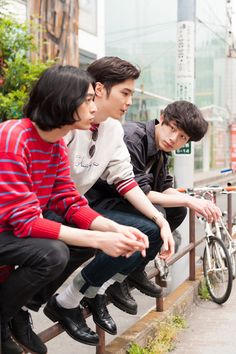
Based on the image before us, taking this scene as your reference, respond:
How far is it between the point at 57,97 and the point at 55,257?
55 centimetres

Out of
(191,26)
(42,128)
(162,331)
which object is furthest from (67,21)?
(42,128)

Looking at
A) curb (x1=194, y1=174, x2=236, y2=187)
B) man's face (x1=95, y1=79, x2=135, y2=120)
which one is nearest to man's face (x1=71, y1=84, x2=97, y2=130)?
man's face (x1=95, y1=79, x2=135, y2=120)

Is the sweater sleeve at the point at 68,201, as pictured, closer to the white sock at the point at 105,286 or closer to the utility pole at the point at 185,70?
the white sock at the point at 105,286

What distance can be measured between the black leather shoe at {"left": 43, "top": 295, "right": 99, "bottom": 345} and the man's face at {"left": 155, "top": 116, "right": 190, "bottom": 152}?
3.46 feet

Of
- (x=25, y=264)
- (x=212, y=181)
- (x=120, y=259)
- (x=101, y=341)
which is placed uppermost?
(x=25, y=264)

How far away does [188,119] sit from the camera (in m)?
2.86

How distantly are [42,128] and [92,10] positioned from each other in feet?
32.5

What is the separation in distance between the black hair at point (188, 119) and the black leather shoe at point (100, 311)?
103 centimetres

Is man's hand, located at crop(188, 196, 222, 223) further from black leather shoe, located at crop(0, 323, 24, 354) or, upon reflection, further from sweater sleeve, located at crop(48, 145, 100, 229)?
black leather shoe, located at crop(0, 323, 24, 354)

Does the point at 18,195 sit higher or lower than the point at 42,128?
lower

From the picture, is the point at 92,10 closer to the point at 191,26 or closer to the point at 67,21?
the point at 67,21

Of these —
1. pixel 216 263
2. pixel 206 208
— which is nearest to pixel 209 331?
pixel 216 263

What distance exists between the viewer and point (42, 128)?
6.11 feet

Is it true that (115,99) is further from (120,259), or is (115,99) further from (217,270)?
(217,270)
